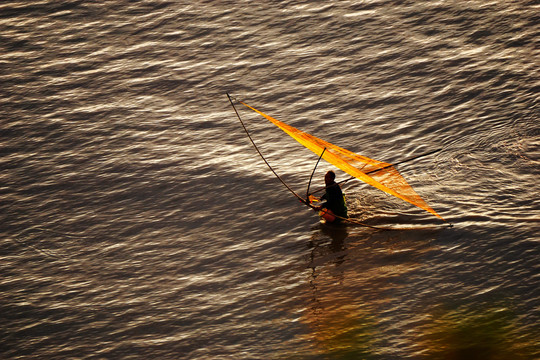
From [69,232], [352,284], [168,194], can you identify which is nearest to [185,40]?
[168,194]

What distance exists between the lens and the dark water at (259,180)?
41.3 ft

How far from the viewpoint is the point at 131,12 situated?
86.0 ft

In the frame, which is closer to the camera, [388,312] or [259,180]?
[388,312]

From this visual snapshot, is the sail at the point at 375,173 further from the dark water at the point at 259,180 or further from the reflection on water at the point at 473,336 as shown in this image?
the reflection on water at the point at 473,336

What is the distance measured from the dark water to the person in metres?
0.48

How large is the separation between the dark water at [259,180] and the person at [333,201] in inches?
19.0

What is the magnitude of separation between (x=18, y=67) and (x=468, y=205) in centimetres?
1724

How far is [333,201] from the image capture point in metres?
14.3

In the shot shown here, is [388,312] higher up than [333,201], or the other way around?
[333,201]

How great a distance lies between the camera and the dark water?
12586 mm

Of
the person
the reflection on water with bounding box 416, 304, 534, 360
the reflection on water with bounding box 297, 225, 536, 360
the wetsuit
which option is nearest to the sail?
the person

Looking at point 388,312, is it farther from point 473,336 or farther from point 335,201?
point 335,201

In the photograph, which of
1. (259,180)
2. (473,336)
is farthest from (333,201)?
(473,336)

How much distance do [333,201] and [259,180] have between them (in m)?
3.40
